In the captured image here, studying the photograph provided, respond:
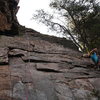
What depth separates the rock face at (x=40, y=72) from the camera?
20.1 ft

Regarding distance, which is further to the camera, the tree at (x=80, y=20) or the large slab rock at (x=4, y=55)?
the tree at (x=80, y=20)

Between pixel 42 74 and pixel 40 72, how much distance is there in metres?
0.18

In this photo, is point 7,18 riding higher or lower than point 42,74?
higher

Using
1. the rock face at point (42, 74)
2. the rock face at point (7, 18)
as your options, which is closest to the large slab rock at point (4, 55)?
the rock face at point (42, 74)

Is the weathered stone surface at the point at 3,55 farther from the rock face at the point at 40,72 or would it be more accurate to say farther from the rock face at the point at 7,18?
the rock face at the point at 7,18

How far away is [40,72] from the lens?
24.4 ft

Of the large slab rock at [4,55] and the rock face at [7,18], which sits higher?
the rock face at [7,18]

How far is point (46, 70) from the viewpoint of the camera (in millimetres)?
7730

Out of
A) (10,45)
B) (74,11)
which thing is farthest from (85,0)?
(10,45)

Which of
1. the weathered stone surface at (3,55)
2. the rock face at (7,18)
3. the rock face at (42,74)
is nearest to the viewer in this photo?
the rock face at (42,74)

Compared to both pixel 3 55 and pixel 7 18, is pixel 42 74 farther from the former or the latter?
pixel 7 18

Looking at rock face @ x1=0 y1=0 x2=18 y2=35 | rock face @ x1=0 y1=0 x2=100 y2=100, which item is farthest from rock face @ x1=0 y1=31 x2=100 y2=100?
rock face @ x1=0 y1=0 x2=18 y2=35

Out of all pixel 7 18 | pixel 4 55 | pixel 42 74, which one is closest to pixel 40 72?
pixel 42 74

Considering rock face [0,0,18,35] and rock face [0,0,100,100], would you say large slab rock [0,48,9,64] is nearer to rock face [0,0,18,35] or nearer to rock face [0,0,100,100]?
rock face [0,0,100,100]
